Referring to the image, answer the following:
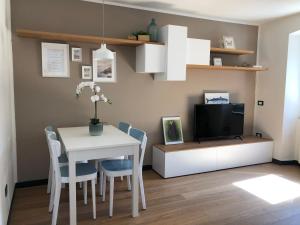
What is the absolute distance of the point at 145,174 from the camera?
3.82m

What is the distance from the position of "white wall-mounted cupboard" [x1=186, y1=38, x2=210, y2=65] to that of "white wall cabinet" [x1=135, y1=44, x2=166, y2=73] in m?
0.44

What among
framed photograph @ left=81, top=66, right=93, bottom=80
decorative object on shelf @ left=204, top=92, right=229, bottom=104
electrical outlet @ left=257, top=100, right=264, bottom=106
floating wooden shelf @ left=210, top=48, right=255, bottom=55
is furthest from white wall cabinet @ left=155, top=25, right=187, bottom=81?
electrical outlet @ left=257, top=100, right=264, bottom=106

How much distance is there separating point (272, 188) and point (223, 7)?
8.61 ft

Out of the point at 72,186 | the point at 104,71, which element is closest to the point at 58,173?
the point at 72,186

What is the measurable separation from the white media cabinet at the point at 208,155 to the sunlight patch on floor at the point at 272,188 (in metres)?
0.52

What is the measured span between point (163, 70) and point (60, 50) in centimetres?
141

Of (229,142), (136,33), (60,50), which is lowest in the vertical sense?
(229,142)

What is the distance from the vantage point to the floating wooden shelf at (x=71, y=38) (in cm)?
292

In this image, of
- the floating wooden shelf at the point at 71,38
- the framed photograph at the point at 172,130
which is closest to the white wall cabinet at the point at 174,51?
the floating wooden shelf at the point at 71,38

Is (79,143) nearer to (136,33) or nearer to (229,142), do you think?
(136,33)

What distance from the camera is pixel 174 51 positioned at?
11.5 feet

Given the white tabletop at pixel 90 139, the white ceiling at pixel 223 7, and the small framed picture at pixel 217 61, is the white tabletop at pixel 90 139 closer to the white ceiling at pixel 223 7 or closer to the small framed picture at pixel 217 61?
the white ceiling at pixel 223 7

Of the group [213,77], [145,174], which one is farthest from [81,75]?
[213,77]

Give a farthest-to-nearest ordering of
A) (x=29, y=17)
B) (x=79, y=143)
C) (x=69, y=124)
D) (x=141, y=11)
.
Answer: (x=141, y=11) < (x=69, y=124) < (x=29, y=17) < (x=79, y=143)
